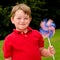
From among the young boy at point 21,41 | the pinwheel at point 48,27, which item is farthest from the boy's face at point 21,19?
the pinwheel at point 48,27

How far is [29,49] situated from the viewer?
381cm

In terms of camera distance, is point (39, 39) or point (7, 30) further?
point (7, 30)

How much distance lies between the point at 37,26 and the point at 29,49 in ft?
43.7

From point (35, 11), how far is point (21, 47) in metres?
13.7

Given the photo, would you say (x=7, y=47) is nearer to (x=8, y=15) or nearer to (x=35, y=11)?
(x=8, y=15)

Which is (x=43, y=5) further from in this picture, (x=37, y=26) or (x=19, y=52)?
(x=19, y=52)

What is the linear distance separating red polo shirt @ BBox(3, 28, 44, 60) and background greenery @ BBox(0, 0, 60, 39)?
1203 centimetres

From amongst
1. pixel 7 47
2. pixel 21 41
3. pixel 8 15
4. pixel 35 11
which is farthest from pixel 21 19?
pixel 35 11

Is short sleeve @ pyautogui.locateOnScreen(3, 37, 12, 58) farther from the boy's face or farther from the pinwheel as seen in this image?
the pinwheel

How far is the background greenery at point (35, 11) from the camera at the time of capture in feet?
53.0

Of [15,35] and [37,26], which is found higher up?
[15,35]

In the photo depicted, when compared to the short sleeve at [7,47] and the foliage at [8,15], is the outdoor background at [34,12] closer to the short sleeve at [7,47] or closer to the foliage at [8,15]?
the foliage at [8,15]

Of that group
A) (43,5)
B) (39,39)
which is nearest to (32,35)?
(39,39)

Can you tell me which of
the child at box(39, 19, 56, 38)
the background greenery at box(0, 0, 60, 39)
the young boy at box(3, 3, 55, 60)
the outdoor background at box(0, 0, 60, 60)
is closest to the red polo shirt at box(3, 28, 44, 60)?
the young boy at box(3, 3, 55, 60)
